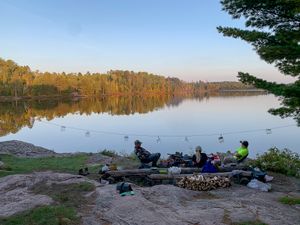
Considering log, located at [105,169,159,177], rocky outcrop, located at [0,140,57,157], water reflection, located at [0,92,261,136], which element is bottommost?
water reflection, located at [0,92,261,136]

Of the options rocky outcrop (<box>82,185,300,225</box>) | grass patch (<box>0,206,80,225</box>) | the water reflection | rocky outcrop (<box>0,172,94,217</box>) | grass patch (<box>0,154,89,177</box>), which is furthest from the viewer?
the water reflection

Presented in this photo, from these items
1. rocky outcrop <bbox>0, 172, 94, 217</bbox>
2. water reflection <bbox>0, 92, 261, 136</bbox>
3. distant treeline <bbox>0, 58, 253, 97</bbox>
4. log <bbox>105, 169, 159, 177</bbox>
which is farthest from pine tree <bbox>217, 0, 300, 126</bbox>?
distant treeline <bbox>0, 58, 253, 97</bbox>

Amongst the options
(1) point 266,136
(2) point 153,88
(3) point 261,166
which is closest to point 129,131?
(1) point 266,136

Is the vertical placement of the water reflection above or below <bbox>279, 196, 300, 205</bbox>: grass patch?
below

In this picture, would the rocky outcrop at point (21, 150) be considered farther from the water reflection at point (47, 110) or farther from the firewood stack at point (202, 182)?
the water reflection at point (47, 110)

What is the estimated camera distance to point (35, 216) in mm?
8477

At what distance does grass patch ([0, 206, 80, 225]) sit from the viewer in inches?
319

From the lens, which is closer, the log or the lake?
the log

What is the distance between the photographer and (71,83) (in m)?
135

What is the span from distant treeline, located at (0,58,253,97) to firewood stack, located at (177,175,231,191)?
100 metres

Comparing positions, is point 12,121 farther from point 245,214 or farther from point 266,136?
point 245,214

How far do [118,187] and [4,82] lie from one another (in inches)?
4118

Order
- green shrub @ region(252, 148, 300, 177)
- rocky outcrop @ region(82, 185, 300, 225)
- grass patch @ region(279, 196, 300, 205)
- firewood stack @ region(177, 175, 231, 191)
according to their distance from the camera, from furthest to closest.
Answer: green shrub @ region(252, 148, 300, 177)
firewood stack @ region(177, 175, 231, 191)
grass patch @ region(279, 196, 300, 205)
rocky outcrop @ region(82, 185, 300, 225)

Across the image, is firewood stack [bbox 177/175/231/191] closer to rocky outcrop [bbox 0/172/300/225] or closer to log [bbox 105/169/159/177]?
rocky outcrop [bbox 0/172/300/225]
